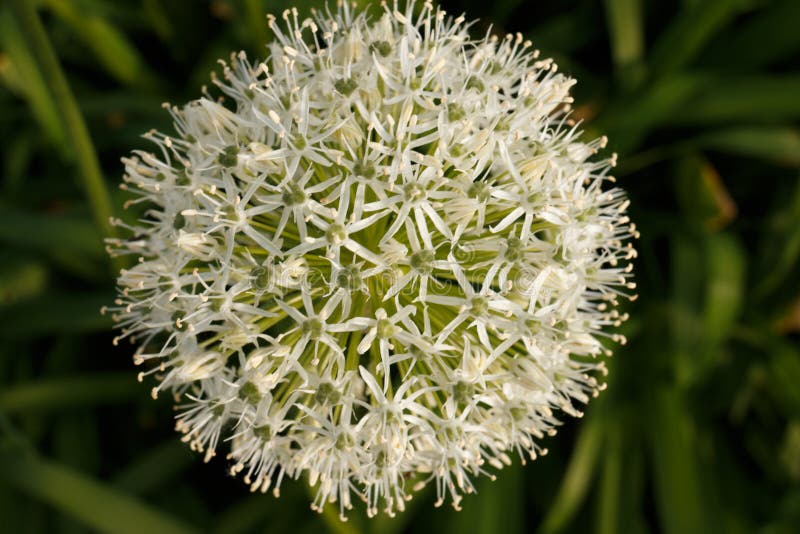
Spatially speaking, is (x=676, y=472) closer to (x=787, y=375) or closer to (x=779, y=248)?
(x=787, y=375)

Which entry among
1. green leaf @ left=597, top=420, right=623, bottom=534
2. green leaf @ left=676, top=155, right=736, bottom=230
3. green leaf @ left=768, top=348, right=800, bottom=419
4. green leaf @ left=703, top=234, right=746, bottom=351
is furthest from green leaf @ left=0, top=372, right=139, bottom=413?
green leaf @ left=768, top=348, right=800, bottom=419

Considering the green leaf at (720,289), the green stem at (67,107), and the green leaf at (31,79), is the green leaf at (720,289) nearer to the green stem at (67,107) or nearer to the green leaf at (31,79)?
the green stem at (67,107)

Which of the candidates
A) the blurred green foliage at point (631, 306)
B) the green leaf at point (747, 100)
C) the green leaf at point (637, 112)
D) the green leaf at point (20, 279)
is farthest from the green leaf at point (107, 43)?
the green leaf at point (747, 100)

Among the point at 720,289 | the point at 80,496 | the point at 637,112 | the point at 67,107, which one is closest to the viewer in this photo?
the point at 67,107

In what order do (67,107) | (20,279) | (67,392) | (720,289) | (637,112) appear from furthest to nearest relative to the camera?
(20,279) < (67,392) < (720,289) < (637,112) < (67,107)

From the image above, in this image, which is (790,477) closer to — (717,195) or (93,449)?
(717,195)

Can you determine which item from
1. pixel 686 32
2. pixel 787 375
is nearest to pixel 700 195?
pixel 686 32

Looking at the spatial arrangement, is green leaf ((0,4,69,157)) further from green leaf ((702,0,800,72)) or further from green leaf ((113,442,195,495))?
green leaf ((702,0,800,72))

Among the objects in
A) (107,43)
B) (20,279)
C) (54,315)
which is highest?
(107,43)

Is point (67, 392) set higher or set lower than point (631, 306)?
lower
